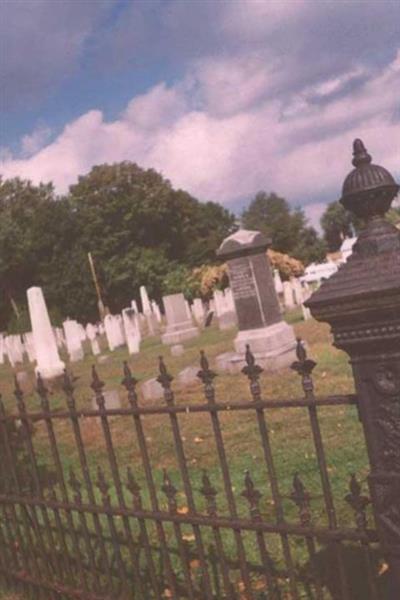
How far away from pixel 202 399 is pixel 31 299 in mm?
7059

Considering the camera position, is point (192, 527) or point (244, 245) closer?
point (192, 527)

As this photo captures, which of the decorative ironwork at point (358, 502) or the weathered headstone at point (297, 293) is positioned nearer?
the decorative ironwork at point (358, 502)

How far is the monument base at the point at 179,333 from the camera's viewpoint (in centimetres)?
2133

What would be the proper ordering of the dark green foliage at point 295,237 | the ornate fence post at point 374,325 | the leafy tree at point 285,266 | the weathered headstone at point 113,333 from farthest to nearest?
the dark green foliage at point 295,237 < the leafy tree at point 285,266 < the weathered headstone at point 113,333 < the ornate fence post at point 374,325

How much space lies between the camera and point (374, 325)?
221 centimetres

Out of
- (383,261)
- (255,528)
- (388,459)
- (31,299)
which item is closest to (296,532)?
(255,528)

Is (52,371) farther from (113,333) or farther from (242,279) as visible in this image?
(113,333)

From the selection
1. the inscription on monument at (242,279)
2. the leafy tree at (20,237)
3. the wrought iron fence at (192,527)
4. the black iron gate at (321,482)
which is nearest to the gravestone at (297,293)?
the inscription on monument at (242,279)

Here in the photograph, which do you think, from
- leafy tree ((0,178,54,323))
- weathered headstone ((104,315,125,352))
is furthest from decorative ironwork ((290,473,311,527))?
leafy tree ((0,178,54,323))

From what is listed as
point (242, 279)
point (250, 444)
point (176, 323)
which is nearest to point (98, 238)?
point (176, 323)

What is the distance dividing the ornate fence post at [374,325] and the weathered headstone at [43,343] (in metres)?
12.9

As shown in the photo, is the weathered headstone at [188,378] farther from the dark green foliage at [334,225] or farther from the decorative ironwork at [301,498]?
the dark green foliage at [334,225]

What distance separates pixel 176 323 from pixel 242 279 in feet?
29.6

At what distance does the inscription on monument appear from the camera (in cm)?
1285
